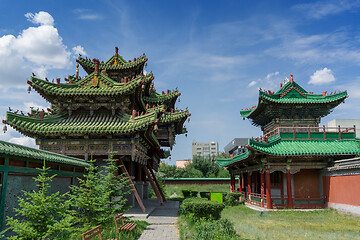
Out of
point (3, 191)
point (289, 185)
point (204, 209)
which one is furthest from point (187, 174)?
point (3, 191)

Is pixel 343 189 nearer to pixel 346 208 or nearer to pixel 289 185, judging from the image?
pixel 346 208

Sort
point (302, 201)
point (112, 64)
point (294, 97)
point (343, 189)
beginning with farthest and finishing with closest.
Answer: point (294, 97)
point (112, 64)
point (302, 201)
point (343, 189)

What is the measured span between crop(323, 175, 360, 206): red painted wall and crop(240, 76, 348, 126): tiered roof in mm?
5608

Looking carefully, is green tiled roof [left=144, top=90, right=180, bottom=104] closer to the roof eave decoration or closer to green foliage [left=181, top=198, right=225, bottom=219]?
the roof eave decoration

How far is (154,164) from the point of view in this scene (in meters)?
25.2

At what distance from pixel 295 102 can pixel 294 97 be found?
112cm

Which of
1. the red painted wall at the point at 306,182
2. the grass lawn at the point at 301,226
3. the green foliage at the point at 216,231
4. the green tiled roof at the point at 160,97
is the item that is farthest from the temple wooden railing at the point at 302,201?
the green foliage at the point at 216,231

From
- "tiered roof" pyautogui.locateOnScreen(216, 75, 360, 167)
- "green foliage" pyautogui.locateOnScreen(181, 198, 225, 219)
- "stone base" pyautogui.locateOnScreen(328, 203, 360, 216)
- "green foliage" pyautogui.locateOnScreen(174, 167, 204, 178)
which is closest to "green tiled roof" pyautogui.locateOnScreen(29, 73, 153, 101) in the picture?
"green foliage" pyautogui.locateOnScreen(181, 198, 225, 219)

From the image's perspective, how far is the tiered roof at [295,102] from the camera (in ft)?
72.6

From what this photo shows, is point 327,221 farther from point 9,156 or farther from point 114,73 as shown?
point 114,73

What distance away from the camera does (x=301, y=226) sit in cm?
1330

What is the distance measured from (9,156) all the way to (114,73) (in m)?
15.1

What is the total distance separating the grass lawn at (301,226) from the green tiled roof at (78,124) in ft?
23.0

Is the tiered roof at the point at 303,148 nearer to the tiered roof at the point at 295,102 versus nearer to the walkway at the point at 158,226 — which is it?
the tiered roof at the point at 295,102
